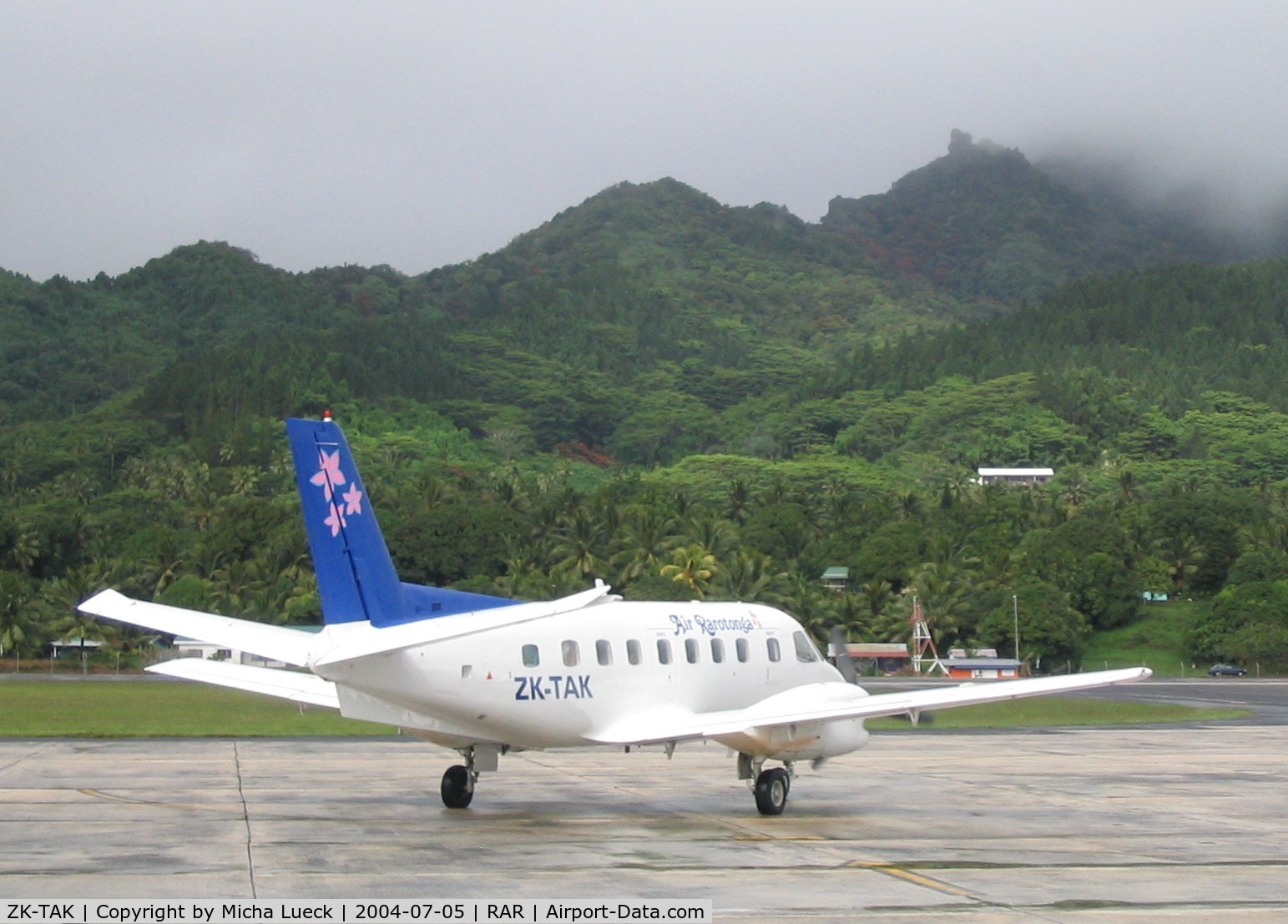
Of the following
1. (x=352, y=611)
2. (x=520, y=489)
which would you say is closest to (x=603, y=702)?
(x=352, y=611)

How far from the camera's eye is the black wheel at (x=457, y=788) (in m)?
21.4

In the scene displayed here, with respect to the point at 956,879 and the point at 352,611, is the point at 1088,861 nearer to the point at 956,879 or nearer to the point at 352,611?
the point at 956,879

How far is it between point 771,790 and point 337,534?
6.56 m

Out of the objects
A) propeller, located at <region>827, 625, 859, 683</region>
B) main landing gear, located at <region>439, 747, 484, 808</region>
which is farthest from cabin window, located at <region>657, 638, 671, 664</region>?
propeller, located at <region>827, 625, 859, 683</region>

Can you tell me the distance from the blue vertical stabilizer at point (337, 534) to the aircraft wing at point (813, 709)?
360 cm

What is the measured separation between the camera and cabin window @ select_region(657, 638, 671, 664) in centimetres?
2170

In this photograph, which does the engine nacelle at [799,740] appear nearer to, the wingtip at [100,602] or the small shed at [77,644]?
the wingtip at [100,602]

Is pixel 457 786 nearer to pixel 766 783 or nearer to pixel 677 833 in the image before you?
pixel 677 833

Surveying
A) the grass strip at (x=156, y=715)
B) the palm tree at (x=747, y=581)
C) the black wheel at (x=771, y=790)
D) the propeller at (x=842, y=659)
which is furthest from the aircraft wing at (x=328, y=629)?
the palm tree at (x=747, y=581)

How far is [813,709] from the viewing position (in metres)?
20.2

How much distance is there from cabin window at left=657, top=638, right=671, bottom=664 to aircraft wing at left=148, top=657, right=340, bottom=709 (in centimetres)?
423

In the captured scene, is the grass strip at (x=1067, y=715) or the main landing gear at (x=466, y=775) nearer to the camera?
the main landing gear at (x=466, y=775)

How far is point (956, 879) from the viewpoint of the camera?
625 inches
